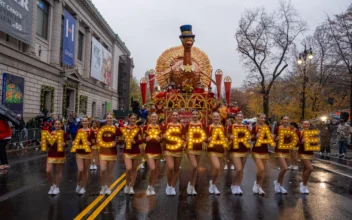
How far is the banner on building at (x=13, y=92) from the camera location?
2267 centimetres

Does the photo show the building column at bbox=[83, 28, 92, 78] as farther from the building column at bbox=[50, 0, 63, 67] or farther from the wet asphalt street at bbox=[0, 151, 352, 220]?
the wet asphalt street at bbox=[0, 151, 352, 220]

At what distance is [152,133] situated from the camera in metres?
7.57

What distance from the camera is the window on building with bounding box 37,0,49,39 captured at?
3006 cm

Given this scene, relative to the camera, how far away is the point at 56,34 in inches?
1288

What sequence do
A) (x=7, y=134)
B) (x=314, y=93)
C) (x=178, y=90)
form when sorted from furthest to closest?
(x=314, y=93) → (x=178, y=90) → (x=7, y=134)

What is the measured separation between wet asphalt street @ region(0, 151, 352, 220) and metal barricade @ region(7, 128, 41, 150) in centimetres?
779

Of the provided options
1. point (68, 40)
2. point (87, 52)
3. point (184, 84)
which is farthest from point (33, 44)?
point (184, 84)

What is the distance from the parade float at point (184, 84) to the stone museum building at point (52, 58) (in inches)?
485

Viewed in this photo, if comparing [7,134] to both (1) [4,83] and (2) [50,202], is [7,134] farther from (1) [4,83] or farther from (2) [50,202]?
(1) [4,83]

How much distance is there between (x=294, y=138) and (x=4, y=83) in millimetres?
20484

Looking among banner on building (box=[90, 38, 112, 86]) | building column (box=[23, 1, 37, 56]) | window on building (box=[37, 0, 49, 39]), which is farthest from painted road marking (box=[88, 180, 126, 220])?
banner on building (box=[90, 38, 112, 86])

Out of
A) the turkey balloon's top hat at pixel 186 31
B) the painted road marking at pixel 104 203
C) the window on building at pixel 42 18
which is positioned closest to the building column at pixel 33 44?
the window on building at pixel 42 18

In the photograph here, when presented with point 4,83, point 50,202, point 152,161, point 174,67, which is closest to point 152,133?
point 152,161

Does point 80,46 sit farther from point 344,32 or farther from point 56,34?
point 344,32
